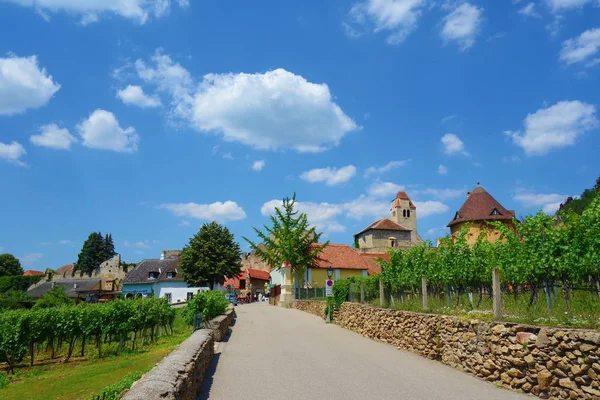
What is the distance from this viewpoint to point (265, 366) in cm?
1173

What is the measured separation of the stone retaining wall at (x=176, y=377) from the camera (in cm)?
551

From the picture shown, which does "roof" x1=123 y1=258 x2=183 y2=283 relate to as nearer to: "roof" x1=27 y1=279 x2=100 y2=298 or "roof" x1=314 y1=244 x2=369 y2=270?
"roof" x1=27 y1=279 x2=100 y2=298

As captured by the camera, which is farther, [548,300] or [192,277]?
[192,277]

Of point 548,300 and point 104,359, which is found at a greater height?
point 548,300

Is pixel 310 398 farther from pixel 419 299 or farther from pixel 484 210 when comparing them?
pixel 484 210

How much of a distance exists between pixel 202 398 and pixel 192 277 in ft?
151

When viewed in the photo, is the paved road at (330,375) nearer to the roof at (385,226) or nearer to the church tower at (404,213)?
the roof at (385,226)

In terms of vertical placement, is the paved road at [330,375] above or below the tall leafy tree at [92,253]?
below

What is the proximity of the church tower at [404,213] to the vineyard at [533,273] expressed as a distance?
238ft

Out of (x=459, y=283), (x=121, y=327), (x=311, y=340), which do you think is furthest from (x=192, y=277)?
(x=459, y=283)

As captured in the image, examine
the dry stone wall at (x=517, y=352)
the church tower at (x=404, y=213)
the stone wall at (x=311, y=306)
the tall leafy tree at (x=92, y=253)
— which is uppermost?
the church tower at (x=404, y=213)

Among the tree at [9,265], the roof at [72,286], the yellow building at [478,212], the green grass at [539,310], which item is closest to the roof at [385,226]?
the yellow building at [478,212]

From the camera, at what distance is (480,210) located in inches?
2103

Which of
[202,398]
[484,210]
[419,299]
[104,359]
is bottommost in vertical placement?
[104,359]
